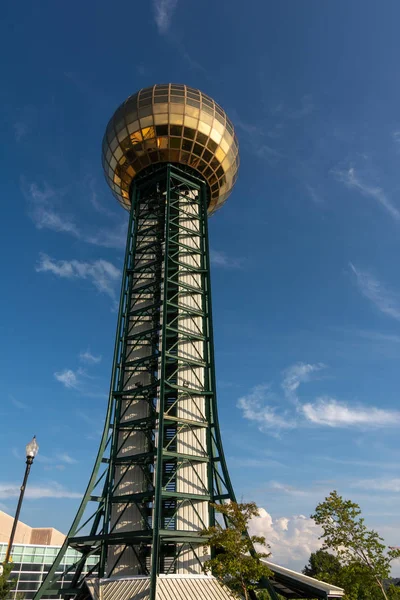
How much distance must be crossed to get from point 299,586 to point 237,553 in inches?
207

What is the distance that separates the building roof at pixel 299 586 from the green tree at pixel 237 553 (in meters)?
2.61

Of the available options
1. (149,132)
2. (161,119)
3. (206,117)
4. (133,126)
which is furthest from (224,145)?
(133,126)

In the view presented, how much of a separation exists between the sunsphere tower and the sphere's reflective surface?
10cm

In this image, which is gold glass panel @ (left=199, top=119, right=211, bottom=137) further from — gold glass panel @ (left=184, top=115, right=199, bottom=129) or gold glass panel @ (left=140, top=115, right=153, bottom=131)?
gold glass panel @ (left=140, top=115, right=153, bottom=131)

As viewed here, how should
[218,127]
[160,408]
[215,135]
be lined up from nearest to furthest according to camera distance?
[160,408] → [215,135] → [218,127]

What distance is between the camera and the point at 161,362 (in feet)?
108

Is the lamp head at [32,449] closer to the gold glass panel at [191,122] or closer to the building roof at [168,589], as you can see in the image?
the building roof at [168,589]

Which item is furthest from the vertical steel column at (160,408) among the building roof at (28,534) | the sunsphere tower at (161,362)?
the building roof at (28,534)

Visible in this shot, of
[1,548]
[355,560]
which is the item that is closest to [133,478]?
[355,560]

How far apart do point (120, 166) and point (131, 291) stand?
503 inches

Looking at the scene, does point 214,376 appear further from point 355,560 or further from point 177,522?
point 355,560

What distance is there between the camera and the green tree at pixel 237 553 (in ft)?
80.5

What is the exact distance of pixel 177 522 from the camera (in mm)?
30000

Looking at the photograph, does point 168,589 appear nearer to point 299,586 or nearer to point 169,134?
point 299,586
